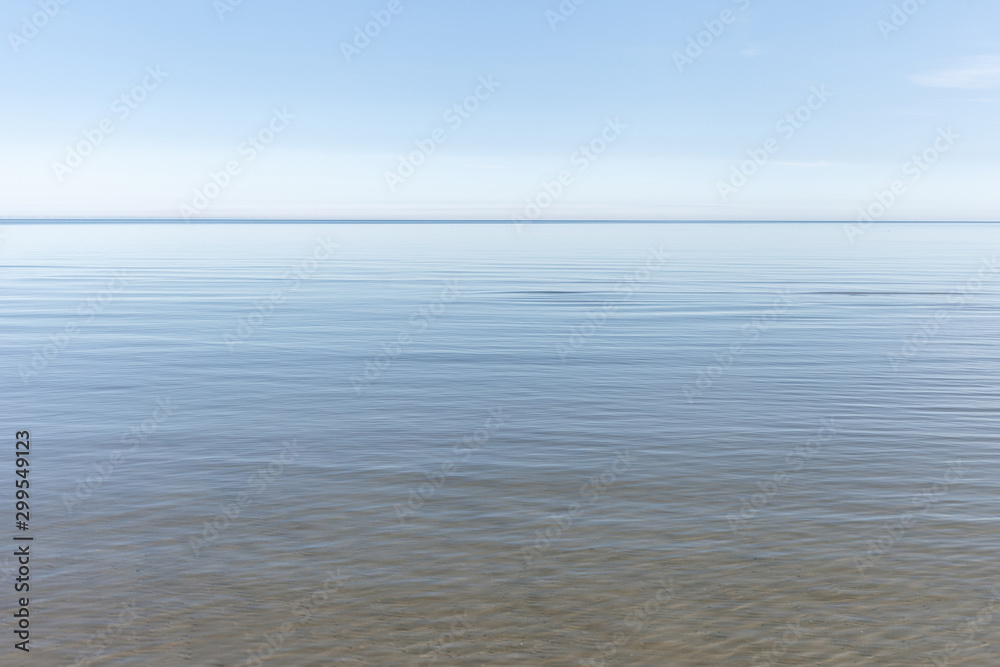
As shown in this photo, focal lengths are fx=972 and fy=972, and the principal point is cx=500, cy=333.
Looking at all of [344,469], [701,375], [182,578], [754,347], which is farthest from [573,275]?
[182,578]

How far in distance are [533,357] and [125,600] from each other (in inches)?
760

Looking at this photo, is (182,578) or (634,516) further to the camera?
(634,516)

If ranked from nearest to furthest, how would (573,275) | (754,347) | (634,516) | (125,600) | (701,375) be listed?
1. (125,600)
2. (634,516)
3. (701,375)
4. (754,347)
5. (573,275)

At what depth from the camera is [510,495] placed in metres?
14.9


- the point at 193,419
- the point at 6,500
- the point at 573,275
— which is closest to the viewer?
the point at 6,500

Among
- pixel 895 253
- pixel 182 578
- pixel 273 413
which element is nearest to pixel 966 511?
pixel 182 578

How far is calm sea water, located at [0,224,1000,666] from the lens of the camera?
10133mm

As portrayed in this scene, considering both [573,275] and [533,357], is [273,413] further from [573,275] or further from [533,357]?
[573,275]

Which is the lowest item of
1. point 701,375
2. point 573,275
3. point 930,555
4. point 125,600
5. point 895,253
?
point 125,600

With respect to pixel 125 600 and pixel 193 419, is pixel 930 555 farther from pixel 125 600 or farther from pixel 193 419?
pixel 193 419

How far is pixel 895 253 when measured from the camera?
327 ft

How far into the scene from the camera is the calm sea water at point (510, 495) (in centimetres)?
1013

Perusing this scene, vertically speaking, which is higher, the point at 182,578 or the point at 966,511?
the point at 966,511

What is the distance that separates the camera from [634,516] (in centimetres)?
1380
